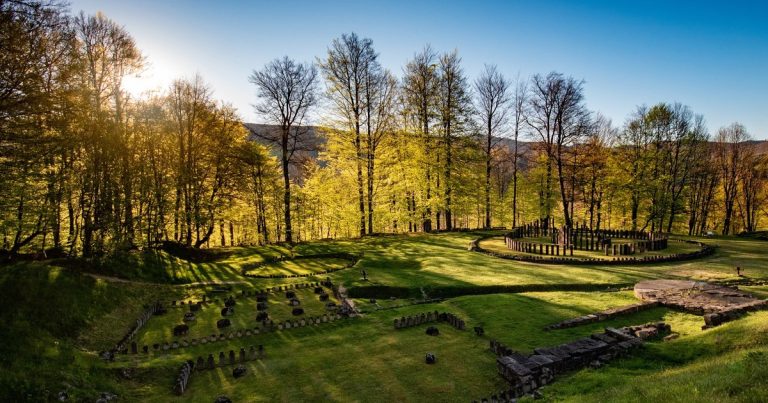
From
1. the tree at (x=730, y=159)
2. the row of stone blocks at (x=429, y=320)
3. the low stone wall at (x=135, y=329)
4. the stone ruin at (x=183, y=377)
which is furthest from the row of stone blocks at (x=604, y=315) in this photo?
the tree at (x=730, y=159)

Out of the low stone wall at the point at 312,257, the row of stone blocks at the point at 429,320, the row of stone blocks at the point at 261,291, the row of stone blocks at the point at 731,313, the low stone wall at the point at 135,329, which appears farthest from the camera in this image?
the low stone wall at the point at 312,257

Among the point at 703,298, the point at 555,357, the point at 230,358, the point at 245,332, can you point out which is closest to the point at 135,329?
the point at 245,332

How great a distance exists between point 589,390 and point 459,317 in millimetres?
7198

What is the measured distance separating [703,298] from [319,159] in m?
32.3

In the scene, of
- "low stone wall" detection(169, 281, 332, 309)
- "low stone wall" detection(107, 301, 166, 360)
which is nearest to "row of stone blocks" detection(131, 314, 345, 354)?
"low stone wall" detection(107, 301, 166, 360)

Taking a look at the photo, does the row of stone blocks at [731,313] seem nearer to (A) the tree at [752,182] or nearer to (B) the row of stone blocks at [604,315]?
(B) the row of stone blocks at [604,315]

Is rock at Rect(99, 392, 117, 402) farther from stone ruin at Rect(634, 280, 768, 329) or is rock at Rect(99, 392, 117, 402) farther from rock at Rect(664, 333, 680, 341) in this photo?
stone ruin at Rect(634, 280, 768, 329)

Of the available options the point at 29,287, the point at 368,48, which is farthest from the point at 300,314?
the point at 368,48

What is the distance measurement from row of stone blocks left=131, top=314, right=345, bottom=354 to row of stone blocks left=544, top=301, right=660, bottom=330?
376 inches

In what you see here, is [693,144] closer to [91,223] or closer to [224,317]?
[224,317]

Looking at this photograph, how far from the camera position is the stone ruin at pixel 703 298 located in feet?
48.1

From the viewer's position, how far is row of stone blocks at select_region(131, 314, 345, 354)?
50.0 ft

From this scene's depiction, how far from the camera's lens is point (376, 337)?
15391 millimetres

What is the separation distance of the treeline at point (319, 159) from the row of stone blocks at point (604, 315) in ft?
74.4
